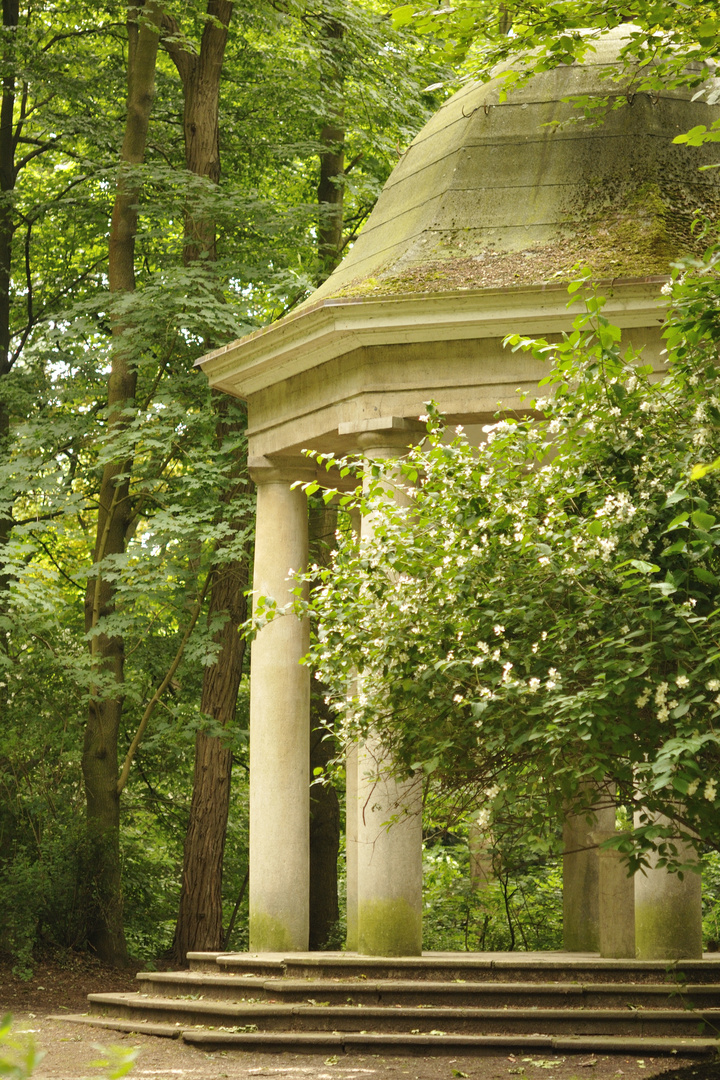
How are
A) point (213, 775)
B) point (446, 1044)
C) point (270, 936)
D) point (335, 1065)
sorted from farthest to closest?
1. point (213, 775)
2. point (270, 936)
3. point (446, 1044)
4. point (335, 1065)

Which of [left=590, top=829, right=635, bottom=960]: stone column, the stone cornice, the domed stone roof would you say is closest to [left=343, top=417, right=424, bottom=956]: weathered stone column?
the stone cornice

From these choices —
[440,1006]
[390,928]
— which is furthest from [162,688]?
[440,1006]

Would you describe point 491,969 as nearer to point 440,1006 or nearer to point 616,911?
point 440,1006

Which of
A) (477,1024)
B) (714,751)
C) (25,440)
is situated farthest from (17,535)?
(714,751)

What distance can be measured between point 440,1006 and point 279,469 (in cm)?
649

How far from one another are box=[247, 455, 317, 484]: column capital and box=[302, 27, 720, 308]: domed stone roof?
193 cm

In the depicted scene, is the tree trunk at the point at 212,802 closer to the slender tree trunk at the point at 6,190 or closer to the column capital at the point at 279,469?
the column capital at the point at 279,469

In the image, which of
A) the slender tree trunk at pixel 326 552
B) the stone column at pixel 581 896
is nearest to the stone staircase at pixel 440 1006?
the stone column at pixel 581 896

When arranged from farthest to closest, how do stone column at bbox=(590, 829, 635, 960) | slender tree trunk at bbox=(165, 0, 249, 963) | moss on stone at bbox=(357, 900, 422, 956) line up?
slender tree trunk at bbox=(165, 0, 249, 963), stone column at bbox=(590, 829, 635, 960), moss on stone at bbox=(357, 900, 422, 956)

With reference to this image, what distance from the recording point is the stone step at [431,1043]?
946 cm

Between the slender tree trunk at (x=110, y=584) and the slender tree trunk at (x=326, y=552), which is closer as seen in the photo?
the slender tree trunk at (x=110, y=584)

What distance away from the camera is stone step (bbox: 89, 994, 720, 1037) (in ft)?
32.9

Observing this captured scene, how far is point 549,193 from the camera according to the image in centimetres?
1330

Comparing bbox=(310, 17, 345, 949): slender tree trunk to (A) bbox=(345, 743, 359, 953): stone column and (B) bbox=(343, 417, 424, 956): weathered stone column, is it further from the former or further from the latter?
(B) bbox=(343, 417, 424, 956): weathered stone column
